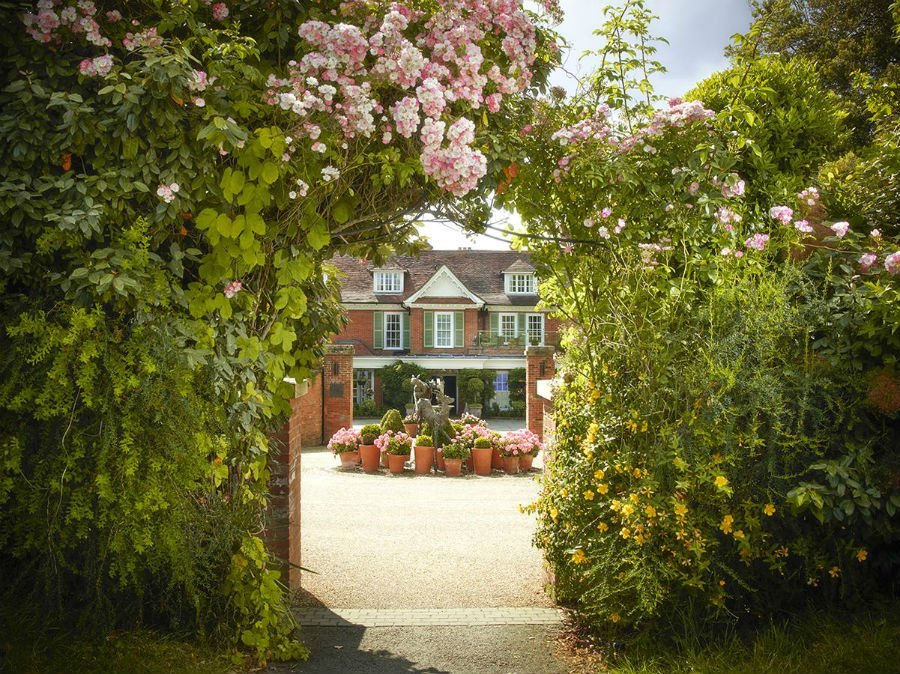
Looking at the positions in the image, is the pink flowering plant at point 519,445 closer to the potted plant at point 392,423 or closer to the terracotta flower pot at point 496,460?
the terracotta flower pot at point 496,460

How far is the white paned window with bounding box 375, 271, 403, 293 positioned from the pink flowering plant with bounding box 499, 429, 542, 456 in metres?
17.9

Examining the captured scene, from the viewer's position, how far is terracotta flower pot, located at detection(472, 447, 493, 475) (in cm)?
1216

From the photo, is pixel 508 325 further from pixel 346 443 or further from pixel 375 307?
pixel 346 443

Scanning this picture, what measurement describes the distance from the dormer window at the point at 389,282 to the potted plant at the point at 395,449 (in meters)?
17.7

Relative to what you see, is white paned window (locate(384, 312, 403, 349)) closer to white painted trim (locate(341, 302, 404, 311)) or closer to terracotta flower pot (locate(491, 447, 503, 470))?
white painted trim (locate(341, 302, 404, 311))

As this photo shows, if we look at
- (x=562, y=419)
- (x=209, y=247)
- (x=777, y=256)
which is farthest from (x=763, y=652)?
(x=209, y=247)

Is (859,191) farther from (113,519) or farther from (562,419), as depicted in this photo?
(113,519)

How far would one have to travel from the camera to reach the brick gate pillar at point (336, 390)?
15836 millimetres

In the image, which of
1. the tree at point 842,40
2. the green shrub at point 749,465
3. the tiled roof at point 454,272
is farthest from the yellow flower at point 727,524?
the tiled roof at point 454,272

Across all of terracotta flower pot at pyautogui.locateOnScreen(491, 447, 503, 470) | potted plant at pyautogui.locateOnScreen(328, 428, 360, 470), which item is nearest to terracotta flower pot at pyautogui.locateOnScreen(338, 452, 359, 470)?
potted plant at pyautogui.locateOnScreen(328, 428, 360, 470)

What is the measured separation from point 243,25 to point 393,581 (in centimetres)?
452

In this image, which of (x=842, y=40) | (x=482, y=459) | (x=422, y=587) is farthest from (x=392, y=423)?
(x=842, y=40)

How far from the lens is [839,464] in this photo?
369 cm

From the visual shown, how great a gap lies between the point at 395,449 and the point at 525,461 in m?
2.34
